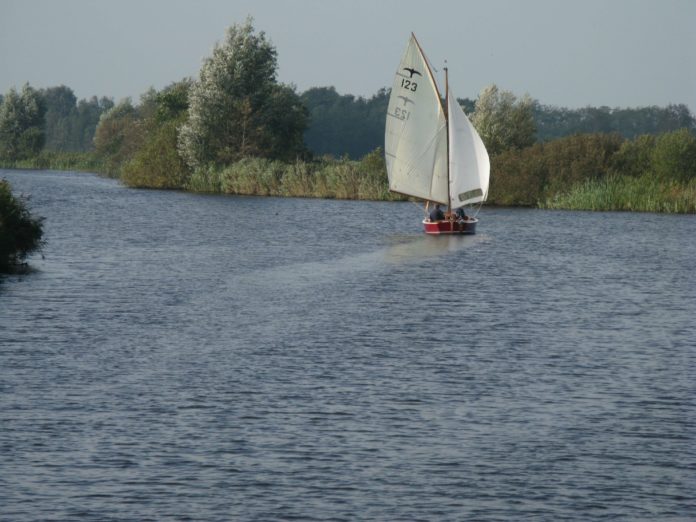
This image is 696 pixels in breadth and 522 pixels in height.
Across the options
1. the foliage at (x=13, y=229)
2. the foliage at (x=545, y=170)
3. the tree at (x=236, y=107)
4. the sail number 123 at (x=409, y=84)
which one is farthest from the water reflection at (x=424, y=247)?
the tree at (x=236, y=107)

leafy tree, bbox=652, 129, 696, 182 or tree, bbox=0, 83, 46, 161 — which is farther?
tree, bbox=0, 83, 46, 161

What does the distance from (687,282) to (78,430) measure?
2993 centimetres

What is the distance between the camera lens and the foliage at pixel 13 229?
39.0 m

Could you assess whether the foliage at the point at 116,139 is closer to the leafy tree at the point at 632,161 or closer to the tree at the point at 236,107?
the tree at the point at 236,107

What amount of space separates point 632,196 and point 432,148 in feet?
74.3

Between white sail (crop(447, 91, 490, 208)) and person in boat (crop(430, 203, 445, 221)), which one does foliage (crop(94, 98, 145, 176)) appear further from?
person in boat (crop(430, 203, 445, 221))

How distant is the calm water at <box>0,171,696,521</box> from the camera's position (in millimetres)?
16453

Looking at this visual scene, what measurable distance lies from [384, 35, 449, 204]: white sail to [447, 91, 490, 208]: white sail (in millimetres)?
511

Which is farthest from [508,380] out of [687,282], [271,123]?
[271,123]

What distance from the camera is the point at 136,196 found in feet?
314

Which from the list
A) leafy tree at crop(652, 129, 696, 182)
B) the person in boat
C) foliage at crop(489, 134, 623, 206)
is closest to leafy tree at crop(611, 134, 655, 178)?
foliage at crop(489, 134, 623, 206)

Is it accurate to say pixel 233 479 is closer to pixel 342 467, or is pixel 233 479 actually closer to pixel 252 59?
pixel 342 467

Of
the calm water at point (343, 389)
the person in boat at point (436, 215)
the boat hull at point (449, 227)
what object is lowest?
the calm water at point (343, 389)

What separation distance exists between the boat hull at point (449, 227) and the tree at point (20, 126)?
395 feet
